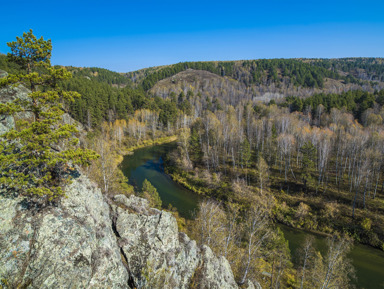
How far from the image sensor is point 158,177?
53375 mm

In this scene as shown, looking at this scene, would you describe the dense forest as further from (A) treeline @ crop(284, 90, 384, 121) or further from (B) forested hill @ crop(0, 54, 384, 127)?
(B) forested hill @ crop(0, 54, 384, 127)

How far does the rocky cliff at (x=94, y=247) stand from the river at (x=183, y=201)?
19.7m

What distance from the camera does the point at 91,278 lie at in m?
10.3

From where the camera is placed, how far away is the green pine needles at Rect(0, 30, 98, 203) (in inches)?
410

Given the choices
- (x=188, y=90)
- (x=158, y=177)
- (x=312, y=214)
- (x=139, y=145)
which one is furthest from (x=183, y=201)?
(x=188, y=90)

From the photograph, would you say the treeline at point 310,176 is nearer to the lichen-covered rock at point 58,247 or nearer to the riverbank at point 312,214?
the riverbank at point 312,214

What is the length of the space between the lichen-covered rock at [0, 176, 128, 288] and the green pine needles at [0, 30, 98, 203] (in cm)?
104

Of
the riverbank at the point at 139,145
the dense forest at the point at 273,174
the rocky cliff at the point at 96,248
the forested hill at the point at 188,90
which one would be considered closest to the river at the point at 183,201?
the dense forest at the point at 273,174

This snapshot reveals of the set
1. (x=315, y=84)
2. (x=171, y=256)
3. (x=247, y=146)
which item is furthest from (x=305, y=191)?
(x=315, y=84)

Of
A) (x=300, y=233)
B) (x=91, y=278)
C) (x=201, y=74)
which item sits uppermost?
(x=201, y=74)

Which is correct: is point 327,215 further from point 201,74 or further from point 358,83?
point 358,83

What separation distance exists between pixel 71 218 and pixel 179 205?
1186 inches

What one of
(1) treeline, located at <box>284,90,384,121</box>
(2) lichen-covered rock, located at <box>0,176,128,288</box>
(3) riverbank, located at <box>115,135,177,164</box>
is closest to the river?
(3) riverbank, located at <box>115,135,177,164</box>

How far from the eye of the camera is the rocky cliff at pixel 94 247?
375 inches
